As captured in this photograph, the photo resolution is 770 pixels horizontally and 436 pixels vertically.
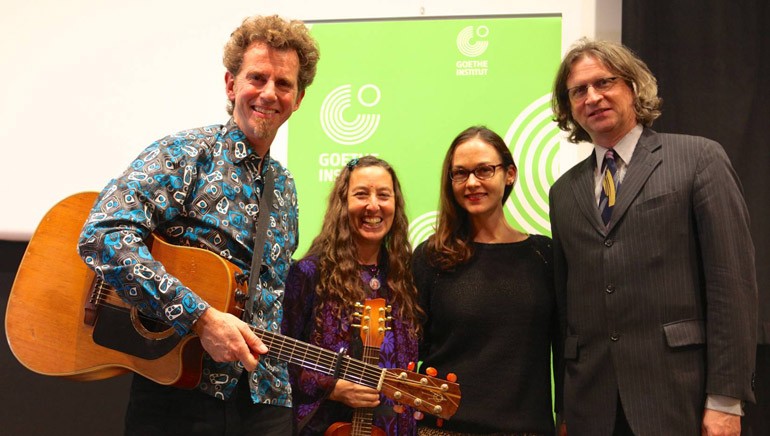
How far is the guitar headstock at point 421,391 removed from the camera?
7.95 ft

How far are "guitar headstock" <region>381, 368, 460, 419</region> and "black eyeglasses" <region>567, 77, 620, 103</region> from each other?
125cm

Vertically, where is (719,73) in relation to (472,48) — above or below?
below

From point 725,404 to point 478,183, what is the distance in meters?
1.27

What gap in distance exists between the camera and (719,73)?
352cm

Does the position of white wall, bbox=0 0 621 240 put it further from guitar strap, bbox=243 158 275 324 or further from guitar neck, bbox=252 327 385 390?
guitar neck, bbox=252 327 385 390

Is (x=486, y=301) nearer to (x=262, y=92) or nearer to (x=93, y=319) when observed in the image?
(x=262, y=92)

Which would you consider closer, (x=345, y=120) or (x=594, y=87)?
(x=594, y=87)

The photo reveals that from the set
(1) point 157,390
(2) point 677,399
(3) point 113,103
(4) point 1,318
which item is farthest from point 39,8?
(2) point 677,399

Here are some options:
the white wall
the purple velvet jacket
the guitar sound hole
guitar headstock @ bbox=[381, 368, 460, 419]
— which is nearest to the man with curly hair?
the guitar sound hole

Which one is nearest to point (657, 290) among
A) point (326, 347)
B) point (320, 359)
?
point (320, 359)

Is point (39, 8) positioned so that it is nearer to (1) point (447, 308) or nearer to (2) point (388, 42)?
(2) point (388, 42)

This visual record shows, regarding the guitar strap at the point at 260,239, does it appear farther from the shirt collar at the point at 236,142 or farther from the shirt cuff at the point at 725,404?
the shirt cuff at the point at 725,404

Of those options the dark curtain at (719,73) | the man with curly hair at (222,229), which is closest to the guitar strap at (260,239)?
the man with curly hair at (222,229)

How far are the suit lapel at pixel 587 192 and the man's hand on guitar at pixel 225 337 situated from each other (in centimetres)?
135
